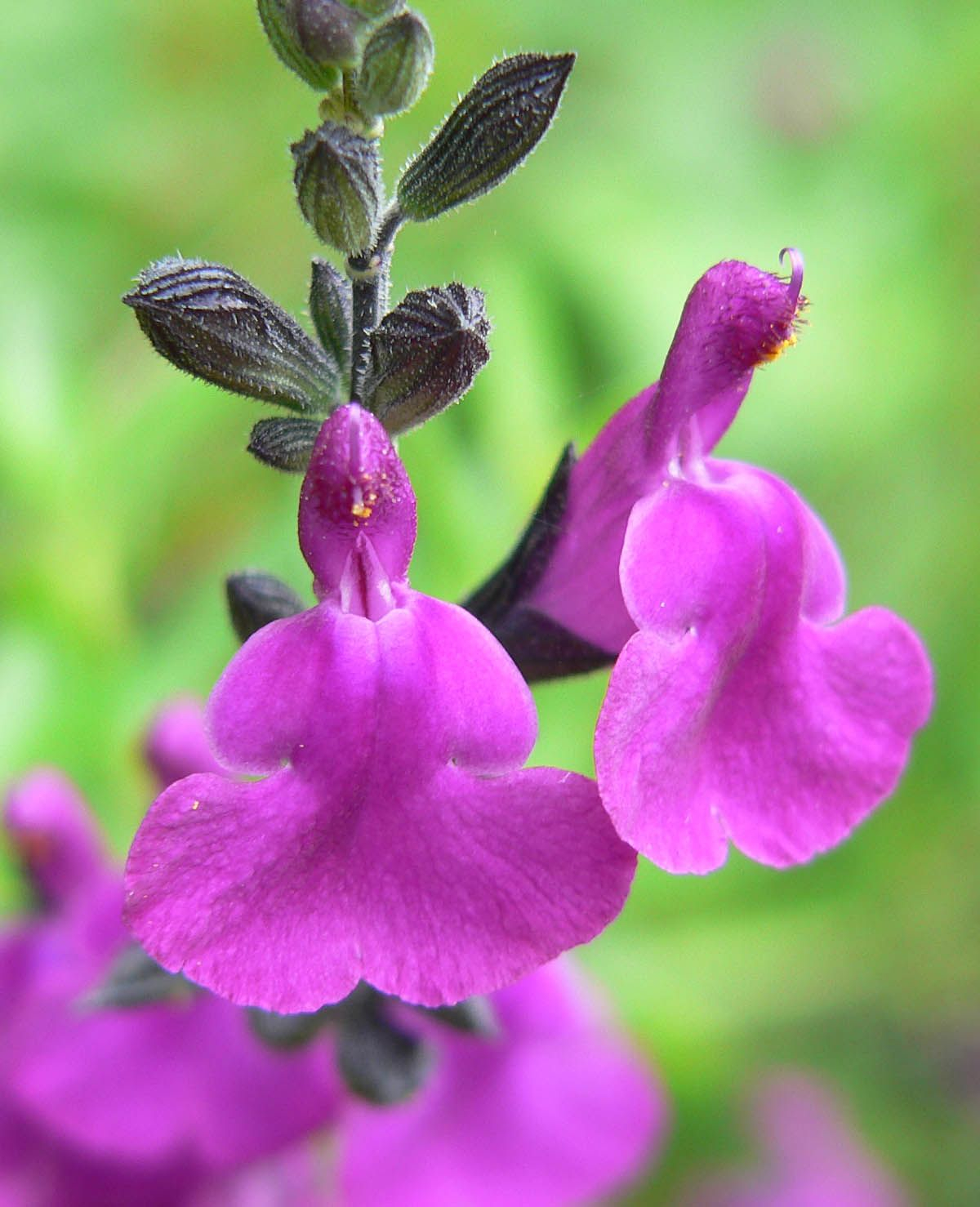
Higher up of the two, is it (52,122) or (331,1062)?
(52,122)

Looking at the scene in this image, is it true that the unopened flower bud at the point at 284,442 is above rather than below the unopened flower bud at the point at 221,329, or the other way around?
below

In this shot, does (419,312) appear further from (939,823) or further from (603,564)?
(939,823)

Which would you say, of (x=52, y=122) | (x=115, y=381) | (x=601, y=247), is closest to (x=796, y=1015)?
(x=601, y=247)

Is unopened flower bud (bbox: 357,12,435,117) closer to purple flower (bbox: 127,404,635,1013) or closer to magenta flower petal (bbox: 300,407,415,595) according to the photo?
magenta flower petal (bbox: 300,407,415,595)

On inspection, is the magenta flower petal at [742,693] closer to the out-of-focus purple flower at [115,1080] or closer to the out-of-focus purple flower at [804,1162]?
the out-of-focus purple flower at [115,1080]

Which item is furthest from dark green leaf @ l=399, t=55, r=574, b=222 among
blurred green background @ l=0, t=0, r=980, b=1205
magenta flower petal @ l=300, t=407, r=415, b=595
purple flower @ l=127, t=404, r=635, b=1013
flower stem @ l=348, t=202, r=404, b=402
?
blurred green background @ l=0, t=0, r=980, b=1205

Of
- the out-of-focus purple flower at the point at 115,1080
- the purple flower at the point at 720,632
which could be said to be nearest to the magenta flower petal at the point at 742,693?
the purple flower at the point at 720,632
